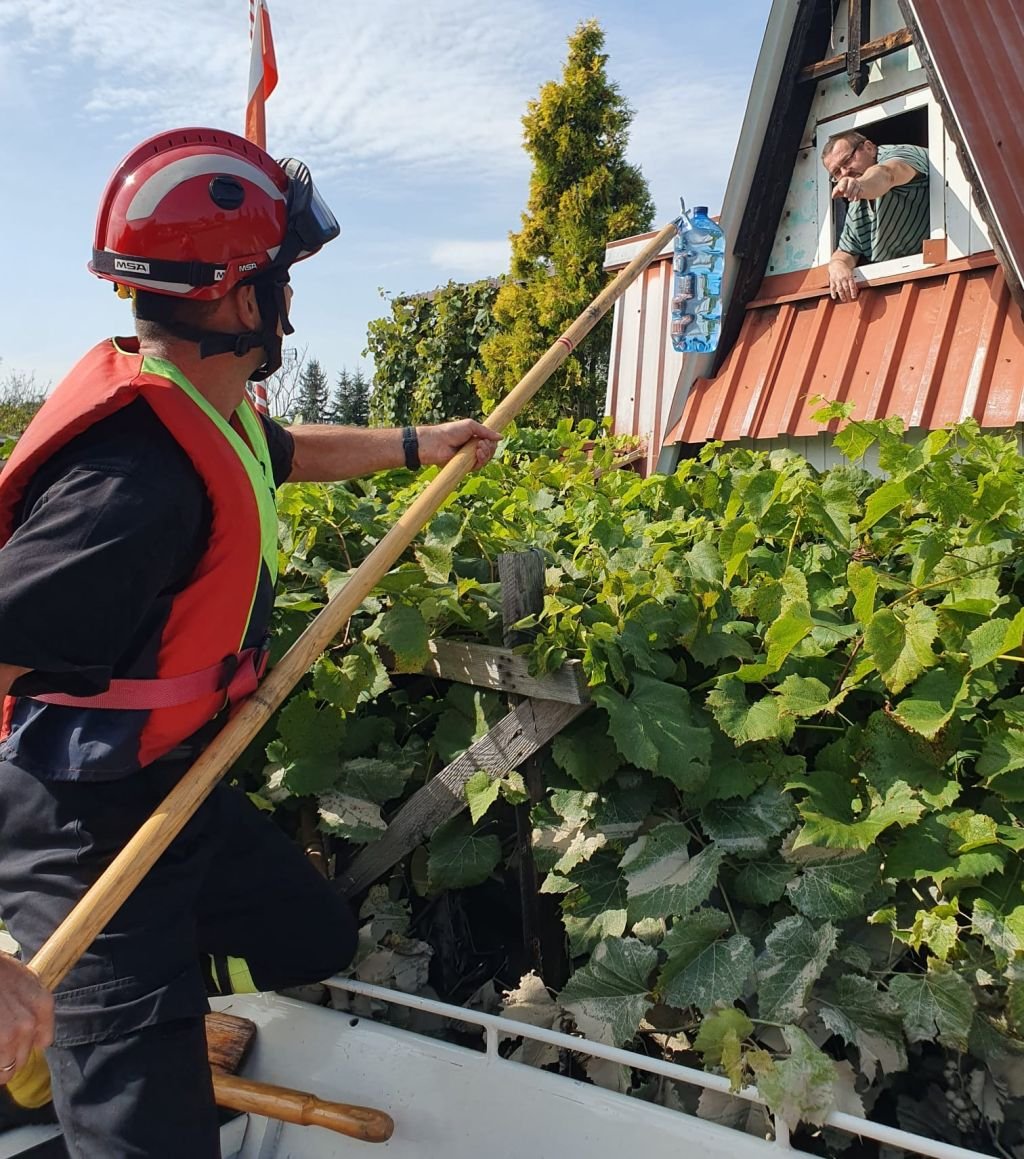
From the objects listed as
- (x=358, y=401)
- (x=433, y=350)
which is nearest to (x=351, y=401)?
(x=358, y=401)

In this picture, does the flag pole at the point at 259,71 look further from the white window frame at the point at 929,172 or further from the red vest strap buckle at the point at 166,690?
the white window frame at the point at 929,172

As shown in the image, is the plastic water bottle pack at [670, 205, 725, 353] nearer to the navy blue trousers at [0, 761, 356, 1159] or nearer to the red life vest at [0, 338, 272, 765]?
the red life vest at [0, 338, 272, 765]

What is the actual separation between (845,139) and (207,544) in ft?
17.3

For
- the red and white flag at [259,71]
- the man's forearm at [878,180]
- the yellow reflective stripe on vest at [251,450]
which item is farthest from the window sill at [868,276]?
the yellow reflective stripe on vest at [251,450]

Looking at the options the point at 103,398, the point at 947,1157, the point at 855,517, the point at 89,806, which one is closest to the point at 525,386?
the point at 855,517

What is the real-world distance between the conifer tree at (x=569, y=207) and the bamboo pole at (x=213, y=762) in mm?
10515

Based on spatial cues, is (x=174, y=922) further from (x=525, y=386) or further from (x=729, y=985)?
(x=525, y=386)

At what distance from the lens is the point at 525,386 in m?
2.94

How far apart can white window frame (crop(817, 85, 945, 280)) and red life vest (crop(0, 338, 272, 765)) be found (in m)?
4.86

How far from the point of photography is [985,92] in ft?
16.5

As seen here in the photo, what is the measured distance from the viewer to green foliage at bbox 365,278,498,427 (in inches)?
577

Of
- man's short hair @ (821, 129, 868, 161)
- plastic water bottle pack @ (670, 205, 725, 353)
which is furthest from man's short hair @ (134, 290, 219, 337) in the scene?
man's short hair @ (821, 129, 868, 161)

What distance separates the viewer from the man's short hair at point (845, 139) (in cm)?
582

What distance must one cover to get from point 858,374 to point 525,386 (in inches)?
137
